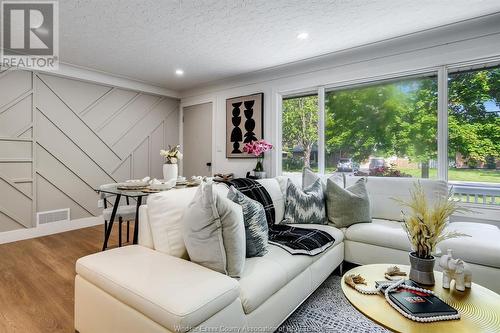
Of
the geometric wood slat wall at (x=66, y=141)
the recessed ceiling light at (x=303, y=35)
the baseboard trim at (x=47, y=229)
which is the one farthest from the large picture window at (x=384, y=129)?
the baseboard trim at (x=47, y=229)

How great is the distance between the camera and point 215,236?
4.63ft

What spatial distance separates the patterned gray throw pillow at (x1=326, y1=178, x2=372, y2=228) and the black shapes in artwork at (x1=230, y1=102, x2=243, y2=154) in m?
2.12

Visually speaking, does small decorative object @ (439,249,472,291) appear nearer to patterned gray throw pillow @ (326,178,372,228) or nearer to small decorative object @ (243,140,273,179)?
patterned gray throw pillow @ (326,178,372,228)

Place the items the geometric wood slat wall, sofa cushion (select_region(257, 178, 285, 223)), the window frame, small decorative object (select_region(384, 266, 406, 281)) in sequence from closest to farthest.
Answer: small decorative object (select_region(384, 266, 406, 281))
sofa cushion (select_region(257, 178, 285, 223))
the window frame
the geometric wood slat wall

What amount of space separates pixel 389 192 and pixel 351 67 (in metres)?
1.67

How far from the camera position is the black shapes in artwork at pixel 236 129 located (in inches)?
175

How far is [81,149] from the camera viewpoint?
4059mm

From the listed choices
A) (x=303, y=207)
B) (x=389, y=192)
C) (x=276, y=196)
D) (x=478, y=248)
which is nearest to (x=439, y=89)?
(x=389, y=192)

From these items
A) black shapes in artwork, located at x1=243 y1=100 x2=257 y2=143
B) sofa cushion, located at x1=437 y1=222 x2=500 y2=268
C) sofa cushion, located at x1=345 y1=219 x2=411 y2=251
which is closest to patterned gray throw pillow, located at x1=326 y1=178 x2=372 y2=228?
sofa cushion, located at x1=345 y1=219 x2=411 y2=251

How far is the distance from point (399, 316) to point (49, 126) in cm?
454

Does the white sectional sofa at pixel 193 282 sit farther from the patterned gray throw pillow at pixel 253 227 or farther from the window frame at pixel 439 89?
the window frame at pixel 439 89

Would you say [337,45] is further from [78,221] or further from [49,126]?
[78,221]

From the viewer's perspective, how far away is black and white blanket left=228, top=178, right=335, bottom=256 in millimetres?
1944

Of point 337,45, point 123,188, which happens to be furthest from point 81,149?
point 337,45
